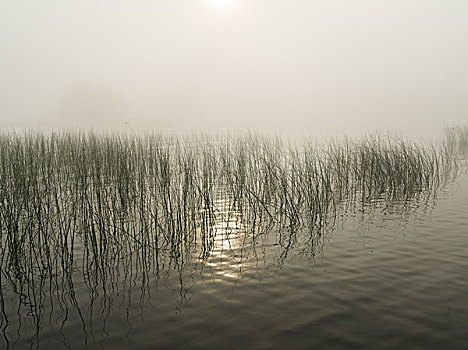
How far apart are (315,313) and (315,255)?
1.20m

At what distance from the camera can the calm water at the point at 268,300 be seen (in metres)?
2.49

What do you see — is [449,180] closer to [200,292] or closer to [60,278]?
[200,292]

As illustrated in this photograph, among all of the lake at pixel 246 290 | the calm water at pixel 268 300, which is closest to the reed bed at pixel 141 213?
the lake at pixel 246 290

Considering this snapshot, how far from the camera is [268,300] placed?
3008mm

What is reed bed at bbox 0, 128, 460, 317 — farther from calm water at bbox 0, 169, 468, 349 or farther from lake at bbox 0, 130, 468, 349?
calm water at bbox 0, 169, 468, 349

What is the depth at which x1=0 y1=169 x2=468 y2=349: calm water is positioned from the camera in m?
2.49

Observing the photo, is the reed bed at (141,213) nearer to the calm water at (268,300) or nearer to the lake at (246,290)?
the lake at (246,290)

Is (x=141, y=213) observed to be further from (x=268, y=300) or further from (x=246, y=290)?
(x=268, y=300)

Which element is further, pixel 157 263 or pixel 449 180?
pixel 449 180

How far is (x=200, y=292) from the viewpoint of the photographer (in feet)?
10.4

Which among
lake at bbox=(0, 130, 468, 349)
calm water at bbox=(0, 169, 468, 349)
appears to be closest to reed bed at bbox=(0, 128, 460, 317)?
lake at bbox=(0, 130, 468, 349)

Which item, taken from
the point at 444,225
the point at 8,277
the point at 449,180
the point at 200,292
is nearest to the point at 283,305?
the point at 200,292

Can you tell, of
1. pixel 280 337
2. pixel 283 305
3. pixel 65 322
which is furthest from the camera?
pixel 283 305

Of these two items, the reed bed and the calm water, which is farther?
the reed bed
